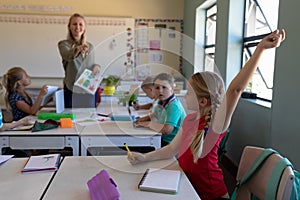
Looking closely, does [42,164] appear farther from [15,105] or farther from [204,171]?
[15,105]

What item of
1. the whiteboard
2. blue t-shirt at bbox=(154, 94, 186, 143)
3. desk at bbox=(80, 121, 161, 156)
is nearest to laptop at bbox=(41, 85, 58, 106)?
desk at bbox=(80, 121, 161, 156)

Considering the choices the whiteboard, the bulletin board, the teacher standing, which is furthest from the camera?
the bulletin board

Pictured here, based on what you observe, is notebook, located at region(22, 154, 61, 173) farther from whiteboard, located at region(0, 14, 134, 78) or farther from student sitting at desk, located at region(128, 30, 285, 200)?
whiteboard, located at region(0, 14, 134, 78)

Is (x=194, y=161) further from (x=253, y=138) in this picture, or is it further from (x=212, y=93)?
(x=253, y=138)

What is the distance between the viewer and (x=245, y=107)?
8.41 feet

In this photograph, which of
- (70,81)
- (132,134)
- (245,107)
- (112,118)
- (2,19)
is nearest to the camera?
(132,134)

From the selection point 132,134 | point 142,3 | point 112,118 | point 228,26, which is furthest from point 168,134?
point 142,3

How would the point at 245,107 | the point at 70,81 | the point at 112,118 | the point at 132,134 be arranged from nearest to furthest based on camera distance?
the point at 132,134
the point at 112,118
the point at 245,107
the point at 70,81

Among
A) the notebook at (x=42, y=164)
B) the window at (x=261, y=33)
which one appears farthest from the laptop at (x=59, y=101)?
the window at (x=261, y=33)

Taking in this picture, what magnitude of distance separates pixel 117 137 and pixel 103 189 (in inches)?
36.4

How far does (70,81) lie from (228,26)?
1.67 metres

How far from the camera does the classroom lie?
188cm

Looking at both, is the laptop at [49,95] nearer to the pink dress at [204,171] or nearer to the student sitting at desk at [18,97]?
the student sitting at desk at [18,97]

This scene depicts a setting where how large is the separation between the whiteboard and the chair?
358 centimetres
